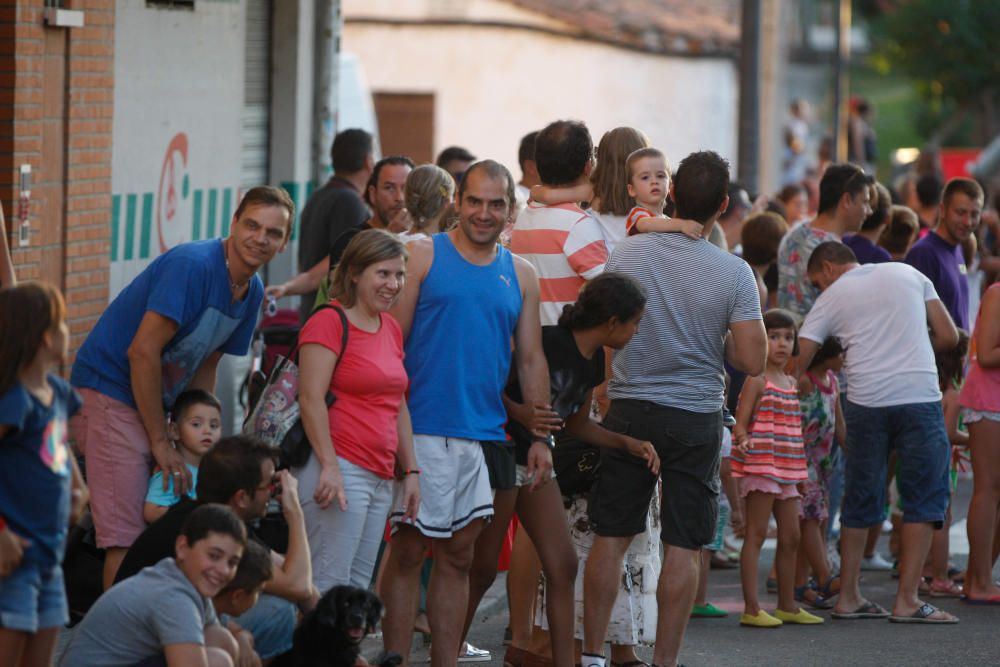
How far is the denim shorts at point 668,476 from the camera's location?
280 inches

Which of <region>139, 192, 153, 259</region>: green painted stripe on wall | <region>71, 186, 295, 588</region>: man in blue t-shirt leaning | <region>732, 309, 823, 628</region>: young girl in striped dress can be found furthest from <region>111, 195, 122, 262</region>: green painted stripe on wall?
<region>732, 309, 823, 628</region>: young girl in striped dress

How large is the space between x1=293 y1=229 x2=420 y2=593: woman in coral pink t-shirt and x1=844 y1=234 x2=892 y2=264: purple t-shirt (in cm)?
418

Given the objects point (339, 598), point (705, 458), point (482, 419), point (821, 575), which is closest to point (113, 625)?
point (339, 598)

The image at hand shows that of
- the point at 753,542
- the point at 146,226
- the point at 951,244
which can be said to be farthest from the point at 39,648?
the point at 951,244

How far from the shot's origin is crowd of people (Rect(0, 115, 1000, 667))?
5602 mm

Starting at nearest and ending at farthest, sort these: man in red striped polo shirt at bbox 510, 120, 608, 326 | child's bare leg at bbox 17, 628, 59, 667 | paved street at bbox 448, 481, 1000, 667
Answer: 1. child's bare leg at bbox 17, 628, 59, 667
2. man in red striped polo shirt at bbox 510, 120, 608, 326
3. paved street at bbox 448, 481, 1000, 667

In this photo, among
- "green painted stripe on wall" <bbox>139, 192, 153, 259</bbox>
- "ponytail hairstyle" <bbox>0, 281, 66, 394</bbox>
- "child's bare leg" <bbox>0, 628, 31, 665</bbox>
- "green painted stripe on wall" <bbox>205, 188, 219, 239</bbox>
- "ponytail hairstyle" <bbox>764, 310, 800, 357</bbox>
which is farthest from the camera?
"green painted stripe on wall" <bbox>205, 188, 219, 239</bbox>

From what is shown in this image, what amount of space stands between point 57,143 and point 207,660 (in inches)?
155

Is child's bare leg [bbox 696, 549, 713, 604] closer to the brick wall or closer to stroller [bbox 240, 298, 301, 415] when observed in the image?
stroller [bbox 240, 298, 301, 415]

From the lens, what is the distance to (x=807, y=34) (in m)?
48.4

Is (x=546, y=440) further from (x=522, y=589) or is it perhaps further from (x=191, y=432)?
(x=191, y=432)

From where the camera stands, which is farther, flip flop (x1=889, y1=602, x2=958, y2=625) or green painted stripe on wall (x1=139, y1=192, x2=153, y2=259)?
green painted stripe on wall (x1=139, y1=192, x2=153, y2=259)

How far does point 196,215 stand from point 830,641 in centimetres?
454

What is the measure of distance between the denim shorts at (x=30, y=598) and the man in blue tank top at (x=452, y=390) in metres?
1.53
